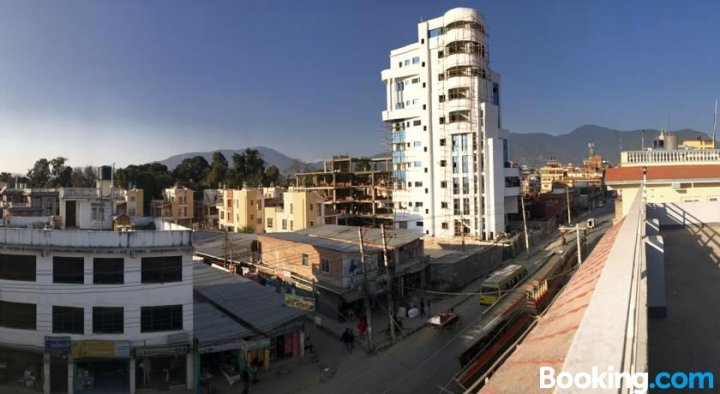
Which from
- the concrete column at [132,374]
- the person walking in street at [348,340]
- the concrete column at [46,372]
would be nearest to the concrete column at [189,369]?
the concrete column at [132,374]

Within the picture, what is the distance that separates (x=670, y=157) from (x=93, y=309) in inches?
1002

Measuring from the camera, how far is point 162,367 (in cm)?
1599

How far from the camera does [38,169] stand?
74438mm

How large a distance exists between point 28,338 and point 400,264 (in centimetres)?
1974

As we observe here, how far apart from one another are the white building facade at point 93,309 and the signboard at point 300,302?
4.09 metres

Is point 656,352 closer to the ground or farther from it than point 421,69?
closer to the ground

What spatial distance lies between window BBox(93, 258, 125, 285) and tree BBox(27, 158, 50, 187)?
71.4 m

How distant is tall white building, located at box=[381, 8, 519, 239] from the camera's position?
4656 cm

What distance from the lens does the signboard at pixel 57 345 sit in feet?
50.0

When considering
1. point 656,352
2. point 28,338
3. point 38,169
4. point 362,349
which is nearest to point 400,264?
point 362,349

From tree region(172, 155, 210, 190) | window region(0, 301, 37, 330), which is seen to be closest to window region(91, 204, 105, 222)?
window region(0, 301, 37, 330)

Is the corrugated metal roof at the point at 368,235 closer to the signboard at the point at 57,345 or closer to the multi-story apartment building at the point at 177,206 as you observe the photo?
the signboard at the point at 57,345

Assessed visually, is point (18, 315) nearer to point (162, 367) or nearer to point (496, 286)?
point (162, 367)

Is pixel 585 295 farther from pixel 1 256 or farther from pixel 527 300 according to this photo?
pixel 1 256
